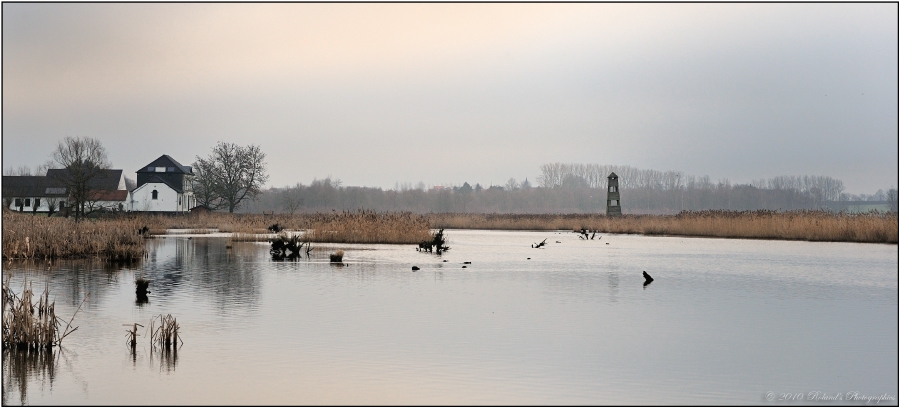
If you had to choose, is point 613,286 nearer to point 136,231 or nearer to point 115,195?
point 136,231

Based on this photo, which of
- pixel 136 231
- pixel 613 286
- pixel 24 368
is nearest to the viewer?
pixel 24 368

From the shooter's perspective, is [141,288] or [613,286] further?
[613,286]

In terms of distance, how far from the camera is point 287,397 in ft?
26.1

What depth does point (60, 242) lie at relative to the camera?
75.3 ft

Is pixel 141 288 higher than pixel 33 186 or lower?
lower

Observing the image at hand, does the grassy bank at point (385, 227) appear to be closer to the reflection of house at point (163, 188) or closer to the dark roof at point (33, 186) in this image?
the reflection of house at point (163, 188)

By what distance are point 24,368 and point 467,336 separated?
535cm

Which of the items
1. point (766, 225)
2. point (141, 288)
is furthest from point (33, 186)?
point (141, 288)

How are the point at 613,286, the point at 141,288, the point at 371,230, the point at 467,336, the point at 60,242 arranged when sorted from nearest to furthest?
the point at 467,336 → the point at 141,288 → the point at 613,286 → the point at 60,242 → the point at 371,230

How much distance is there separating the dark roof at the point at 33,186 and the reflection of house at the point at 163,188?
6849 millimetres

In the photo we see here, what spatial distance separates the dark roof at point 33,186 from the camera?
253ft

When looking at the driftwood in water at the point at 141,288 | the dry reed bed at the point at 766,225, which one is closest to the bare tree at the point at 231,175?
the dry reed bed at the point at 766,225

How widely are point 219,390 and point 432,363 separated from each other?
8.09 ft

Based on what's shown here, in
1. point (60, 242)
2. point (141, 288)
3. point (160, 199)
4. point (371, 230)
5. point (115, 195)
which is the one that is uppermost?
point (115, 195)
